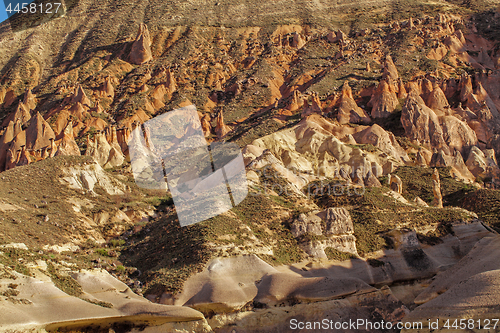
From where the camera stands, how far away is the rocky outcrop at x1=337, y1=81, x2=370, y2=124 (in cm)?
6788

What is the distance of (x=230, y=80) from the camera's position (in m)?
100

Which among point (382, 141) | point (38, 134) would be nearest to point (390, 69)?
point (382, 141)

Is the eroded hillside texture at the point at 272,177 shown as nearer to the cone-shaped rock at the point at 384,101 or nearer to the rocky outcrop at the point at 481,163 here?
the rocky outcrop at the point at 481,163

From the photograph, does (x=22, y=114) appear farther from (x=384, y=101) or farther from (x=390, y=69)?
(x=390, y=69)

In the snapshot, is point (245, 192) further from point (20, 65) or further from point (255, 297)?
point (20, 65)

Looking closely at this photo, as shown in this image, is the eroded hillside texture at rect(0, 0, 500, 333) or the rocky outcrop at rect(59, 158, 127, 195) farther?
the rocky outcrop at rect(59, 158, 127, 195)

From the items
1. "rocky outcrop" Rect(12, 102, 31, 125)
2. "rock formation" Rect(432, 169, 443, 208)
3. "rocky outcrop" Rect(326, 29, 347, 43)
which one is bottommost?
"rock formation" Rect(432, 169, 443, 208)

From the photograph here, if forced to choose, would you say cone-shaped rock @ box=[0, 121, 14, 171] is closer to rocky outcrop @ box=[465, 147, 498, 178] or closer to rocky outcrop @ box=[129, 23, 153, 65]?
rocky outcrop @ box=[129, 23, 153, 65]

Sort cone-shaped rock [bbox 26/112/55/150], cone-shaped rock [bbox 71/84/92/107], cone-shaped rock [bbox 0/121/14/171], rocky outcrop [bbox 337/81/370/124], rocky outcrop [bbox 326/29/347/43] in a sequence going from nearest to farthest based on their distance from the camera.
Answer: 1. cone-shaped rock [bbox 0/121/14/171]
2. cone-shaped rock [bbox 26/112/55/150]
3. rocky outcrop [bbox 337/81/370/124]
4. cone-shaped rock [bbox 71/84/92/107]
5. rocky outcrop [bbox 326/29/347/43]

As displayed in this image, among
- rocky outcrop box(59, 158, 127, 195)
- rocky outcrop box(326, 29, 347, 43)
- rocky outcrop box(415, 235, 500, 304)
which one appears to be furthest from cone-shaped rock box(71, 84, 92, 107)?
rocky outcrop box(415, 235, 500, 304)

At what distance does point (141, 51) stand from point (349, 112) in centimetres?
6089

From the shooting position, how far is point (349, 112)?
69188 mm

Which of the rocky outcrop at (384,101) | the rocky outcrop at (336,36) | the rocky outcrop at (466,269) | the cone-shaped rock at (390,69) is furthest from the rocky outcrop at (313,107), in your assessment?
the rocky outcrop at (336,36)

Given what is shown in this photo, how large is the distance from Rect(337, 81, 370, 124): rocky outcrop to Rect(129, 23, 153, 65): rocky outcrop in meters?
56.4
